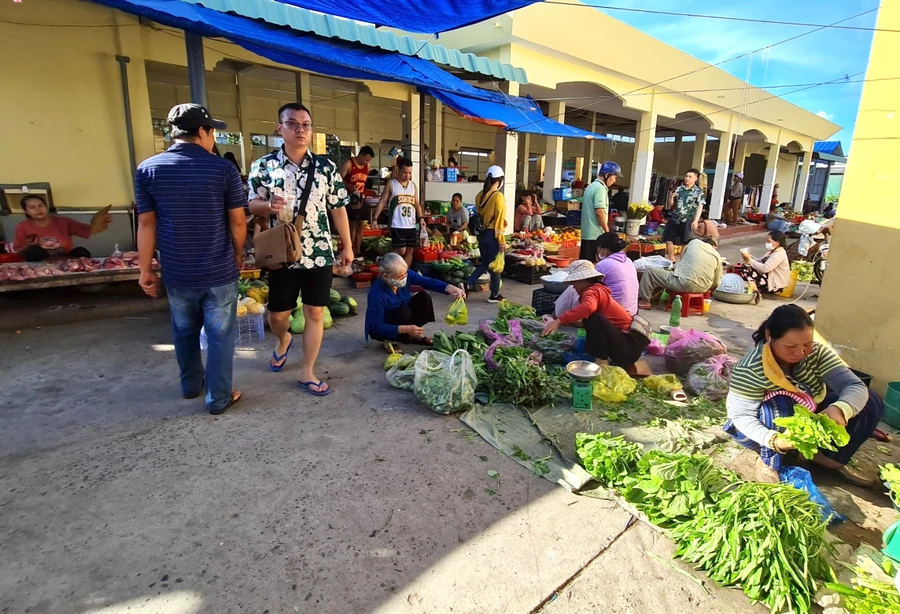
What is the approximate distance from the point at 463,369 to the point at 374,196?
6.54 metres

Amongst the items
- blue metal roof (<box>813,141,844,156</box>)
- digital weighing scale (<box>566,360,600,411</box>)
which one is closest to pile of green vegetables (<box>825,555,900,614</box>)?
digital weighing scale (<box>566,360,600,411</box>)

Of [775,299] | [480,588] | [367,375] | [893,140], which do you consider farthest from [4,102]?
[775,299]

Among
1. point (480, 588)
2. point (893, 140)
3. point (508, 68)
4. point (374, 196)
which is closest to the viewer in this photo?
point (480, 588)

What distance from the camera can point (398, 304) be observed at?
4457 millimetres

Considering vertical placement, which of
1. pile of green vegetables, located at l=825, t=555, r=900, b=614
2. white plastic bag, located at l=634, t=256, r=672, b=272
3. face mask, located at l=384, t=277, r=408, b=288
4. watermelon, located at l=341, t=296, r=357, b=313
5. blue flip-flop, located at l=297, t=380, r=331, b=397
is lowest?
blue flip-flop, located at l=297, t=380, r=331, b=397

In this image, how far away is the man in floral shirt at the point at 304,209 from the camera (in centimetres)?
323

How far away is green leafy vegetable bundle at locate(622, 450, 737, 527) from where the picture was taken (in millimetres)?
2348

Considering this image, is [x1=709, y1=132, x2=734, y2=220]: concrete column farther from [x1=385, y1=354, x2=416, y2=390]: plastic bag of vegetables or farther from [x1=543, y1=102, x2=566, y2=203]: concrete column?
[x1=385, y1=354, x2=416, y2=390]: plastic bag of vegetables

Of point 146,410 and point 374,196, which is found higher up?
point 374,196

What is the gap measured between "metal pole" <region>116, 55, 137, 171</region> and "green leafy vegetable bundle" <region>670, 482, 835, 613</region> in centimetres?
767

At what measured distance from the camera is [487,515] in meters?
2.47

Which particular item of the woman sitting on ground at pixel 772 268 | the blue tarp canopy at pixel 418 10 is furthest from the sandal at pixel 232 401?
the woman sitting on ground at pixel 772 268

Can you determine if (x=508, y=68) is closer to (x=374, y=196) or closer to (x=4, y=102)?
(x=374, y=196)

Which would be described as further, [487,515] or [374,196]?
[374,196]
